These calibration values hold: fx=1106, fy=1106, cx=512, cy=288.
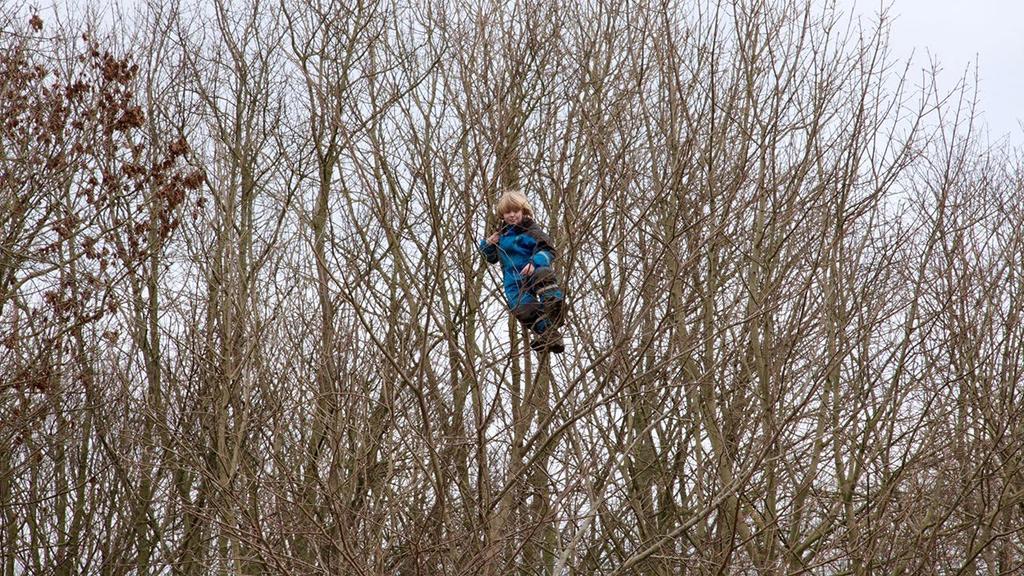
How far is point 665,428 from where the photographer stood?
→ 1048cm

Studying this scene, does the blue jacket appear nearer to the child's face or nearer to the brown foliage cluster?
the child's face

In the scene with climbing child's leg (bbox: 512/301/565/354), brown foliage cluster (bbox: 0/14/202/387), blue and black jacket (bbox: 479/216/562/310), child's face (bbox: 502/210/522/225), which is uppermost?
brown foliage cluster (bbox: 0/14/202/387)

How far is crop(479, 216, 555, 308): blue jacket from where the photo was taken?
4.98m

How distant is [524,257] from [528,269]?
473 millimetres

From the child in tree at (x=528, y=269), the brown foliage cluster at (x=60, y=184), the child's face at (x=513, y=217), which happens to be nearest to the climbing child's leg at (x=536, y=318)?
the child in tree at (x=528, y=269)

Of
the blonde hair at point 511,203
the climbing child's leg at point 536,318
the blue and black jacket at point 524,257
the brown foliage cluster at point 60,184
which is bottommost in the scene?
the climbing child's leg at point 536,318

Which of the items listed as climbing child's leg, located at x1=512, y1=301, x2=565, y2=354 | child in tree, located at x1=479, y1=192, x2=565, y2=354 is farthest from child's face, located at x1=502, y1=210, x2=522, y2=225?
climbing child's leg, located at x1=512, y1=301, x2=565, y2=354

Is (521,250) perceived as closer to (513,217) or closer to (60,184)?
(513,217)

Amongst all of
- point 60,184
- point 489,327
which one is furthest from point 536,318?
point 60,184

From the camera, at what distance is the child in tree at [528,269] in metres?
4.75

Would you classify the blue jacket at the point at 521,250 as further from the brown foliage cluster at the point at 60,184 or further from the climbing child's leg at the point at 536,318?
the brown foliage cluster at the point at 60,184

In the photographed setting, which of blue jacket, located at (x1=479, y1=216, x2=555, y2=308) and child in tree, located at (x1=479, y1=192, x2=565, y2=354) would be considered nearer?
child in tree, located at (x1=479, y1=192, x2=565, y2=354)

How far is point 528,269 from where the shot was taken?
4852mm

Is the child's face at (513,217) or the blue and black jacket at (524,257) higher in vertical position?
the child's face at (513,217)
